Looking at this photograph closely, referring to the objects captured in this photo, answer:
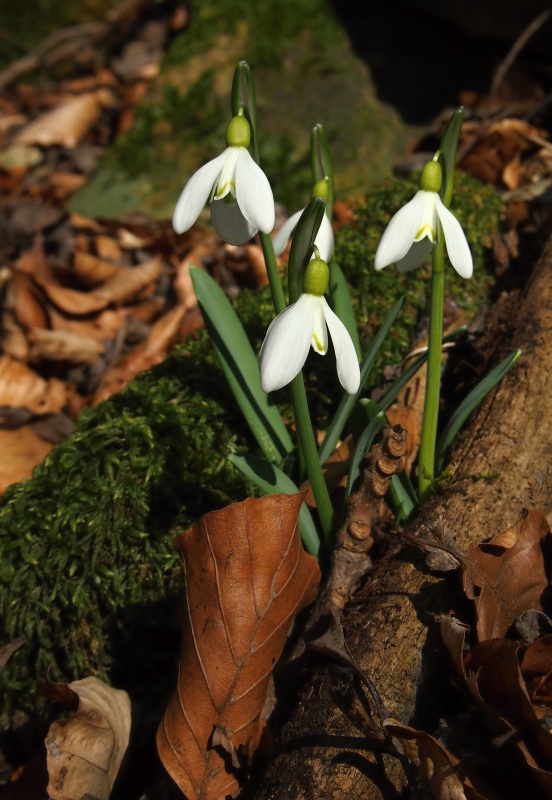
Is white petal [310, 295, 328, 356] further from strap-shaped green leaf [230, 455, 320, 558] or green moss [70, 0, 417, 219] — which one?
green moss [70, 0, 417, 219]

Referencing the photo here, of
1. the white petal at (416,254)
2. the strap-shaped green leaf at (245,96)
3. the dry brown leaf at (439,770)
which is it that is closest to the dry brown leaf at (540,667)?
the dry brown leaf at (439,770)

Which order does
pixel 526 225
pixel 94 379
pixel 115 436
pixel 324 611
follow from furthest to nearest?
1. pixel 94 379
2. pixel 526 225
3. pixel 115 436
4. pixel 324 611

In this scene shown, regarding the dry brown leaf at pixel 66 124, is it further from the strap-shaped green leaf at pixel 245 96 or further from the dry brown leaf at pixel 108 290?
the strap-shaped green leaf at pixel 245 96

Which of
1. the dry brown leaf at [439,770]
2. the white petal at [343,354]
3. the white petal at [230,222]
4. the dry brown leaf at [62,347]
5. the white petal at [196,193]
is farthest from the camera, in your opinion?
the dry brown leaf at [62,347]

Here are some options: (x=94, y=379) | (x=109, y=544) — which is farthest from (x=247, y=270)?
(x=109, y=544)

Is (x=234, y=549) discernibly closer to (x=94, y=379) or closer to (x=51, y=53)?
(x=94, y=379)

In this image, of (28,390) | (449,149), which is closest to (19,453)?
(28,390)

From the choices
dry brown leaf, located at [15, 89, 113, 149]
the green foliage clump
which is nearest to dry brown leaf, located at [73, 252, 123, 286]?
dry brown leaf, located at [15, 89, 113, 149]
